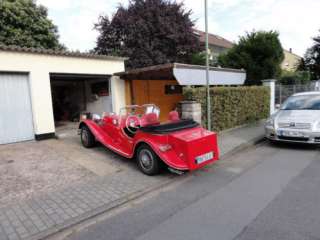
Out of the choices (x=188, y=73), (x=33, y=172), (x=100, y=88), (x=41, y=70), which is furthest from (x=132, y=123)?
(x=100, y=88)

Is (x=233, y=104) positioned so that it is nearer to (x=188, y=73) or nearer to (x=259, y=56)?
(x=188, y=73)

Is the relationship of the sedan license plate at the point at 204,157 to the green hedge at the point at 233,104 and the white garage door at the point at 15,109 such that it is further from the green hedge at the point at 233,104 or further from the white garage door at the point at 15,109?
the white garage door at the point at 15,109

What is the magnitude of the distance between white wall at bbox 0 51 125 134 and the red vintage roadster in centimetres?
324

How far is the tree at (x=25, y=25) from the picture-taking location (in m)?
14.3

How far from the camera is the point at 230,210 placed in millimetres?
3041

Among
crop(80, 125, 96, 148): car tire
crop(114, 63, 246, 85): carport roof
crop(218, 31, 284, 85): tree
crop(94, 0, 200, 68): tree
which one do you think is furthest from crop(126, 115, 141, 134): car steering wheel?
crop(94, 0, 200, 68): tree

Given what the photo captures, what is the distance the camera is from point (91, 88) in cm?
1135

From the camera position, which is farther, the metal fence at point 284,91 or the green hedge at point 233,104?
the metal fence at point 284,91

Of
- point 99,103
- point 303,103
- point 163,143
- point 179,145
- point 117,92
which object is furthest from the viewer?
point 99,103

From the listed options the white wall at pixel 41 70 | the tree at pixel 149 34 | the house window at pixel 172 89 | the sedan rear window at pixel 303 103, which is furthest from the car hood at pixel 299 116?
the tree at pixel 149 34

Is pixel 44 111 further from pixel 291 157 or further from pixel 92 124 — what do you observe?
pixel 291 157

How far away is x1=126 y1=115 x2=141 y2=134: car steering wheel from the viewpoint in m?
5.28

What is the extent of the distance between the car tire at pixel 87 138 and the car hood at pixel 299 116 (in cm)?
533

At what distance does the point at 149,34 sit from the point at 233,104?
992 centimetres
